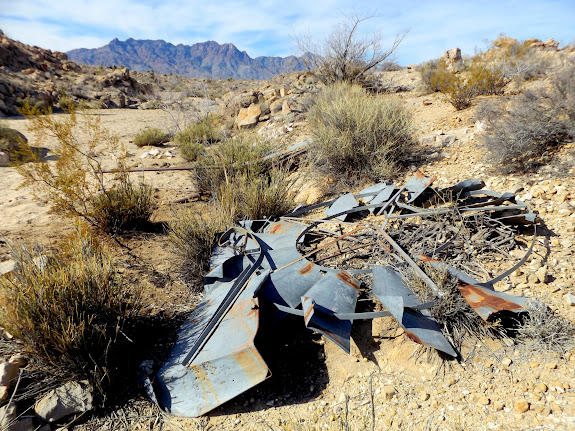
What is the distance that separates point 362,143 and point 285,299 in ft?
12.9

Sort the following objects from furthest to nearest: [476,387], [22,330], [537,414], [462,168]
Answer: [462,168]
[22,330]
[476,387]
[537,414]

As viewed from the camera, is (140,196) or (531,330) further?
(140,196)

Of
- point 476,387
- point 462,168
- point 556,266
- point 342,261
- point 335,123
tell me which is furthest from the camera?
point 335,123

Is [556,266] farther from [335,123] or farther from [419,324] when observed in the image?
[335,123]

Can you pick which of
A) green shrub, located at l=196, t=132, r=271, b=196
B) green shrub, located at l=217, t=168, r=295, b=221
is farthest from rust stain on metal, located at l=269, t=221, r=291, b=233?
green shrub, located at l=196, t=132, r=271, b=196

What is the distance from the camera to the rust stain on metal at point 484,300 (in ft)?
7.22

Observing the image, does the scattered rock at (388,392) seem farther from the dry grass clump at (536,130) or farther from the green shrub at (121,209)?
the green shrub at (121,209)

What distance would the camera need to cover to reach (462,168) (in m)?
5.18

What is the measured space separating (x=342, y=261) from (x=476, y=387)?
1.58m

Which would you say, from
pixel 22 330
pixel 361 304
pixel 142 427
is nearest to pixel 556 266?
pixel 361 304

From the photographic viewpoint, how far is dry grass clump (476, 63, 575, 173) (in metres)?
4.46

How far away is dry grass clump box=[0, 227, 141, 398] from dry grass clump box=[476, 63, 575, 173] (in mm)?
5166

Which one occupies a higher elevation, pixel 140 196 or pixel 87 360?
pixel 140 196

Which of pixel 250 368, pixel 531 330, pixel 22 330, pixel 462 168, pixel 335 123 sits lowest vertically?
pixel 250 368
